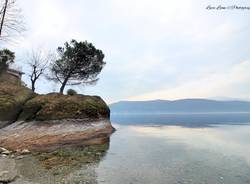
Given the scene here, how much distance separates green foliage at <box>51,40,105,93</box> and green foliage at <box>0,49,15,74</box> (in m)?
6.99

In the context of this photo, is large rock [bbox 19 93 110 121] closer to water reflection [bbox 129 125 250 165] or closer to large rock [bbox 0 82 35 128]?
large rock [bbox 0 82 35 128]

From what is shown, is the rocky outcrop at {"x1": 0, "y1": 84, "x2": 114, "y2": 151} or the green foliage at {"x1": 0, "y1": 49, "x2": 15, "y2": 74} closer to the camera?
the rocky outcrop at {"x1": 0, "y1": 84, "x2": 114, "y2": 151}

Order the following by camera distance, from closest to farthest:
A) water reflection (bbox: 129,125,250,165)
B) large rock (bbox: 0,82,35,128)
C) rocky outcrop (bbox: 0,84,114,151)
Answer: water reflection (bbox: 129,125,250,165) < rocky outcrop (bbox: 0,84,114,151) < large rock (bbox: 0,82,35,128)

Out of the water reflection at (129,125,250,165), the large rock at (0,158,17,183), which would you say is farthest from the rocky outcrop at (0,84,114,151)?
the water reflection at (129,125,250,165)

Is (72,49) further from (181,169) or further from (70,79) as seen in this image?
(181,169)

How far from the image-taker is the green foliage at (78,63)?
41.3 metres

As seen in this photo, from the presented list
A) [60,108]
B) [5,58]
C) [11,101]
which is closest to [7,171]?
[60,108]

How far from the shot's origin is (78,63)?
42000mm

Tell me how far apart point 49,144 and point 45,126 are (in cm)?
361

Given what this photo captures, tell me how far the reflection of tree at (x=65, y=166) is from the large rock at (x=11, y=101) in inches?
415

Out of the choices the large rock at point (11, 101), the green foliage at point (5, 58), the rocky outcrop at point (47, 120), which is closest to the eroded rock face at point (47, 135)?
the rocky outcrop at point (47, 120)

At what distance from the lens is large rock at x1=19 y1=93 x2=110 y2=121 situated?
1137 inches

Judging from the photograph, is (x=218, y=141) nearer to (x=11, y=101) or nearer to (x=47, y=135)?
(x=47, y=135)

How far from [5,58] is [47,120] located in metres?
16.9
